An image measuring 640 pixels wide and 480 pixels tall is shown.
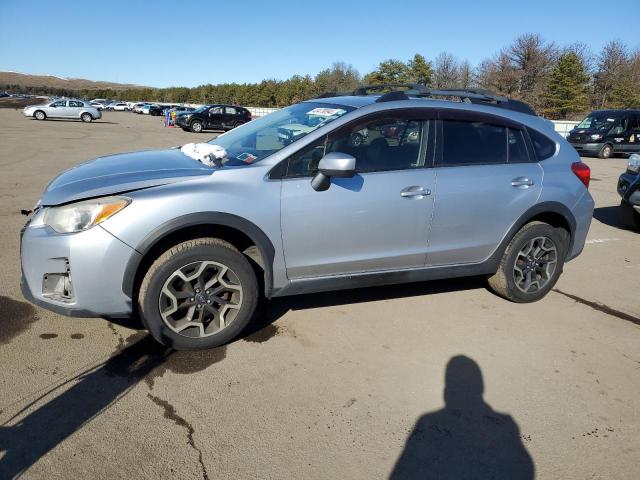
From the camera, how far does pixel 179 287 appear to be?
320 cm

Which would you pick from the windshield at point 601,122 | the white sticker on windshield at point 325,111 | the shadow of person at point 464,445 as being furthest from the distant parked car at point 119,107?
the shadow of person at point 464,445

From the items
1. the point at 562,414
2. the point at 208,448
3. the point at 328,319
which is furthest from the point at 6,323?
the point at 562,414

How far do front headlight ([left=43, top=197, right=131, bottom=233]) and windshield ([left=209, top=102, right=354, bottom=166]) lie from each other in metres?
0.90

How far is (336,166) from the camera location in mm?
3119

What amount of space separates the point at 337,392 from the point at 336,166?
4.77 feet

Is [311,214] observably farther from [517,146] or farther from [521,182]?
[517,146]

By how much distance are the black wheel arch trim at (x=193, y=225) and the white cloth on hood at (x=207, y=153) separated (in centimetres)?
59

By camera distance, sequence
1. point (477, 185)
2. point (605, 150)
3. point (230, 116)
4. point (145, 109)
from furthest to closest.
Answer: point (145, 109) < point (230, 116) < point (605, 150) < point (477, 185)

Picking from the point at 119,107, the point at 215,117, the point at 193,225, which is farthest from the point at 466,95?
the point at 119,107

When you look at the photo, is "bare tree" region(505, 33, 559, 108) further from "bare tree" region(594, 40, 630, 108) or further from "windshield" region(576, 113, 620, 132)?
"windshield" region(576, 113, 620, 132)

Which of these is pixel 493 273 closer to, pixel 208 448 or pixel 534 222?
pixel 534 222

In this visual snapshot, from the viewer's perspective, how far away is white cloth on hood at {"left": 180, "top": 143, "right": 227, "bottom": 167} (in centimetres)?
364

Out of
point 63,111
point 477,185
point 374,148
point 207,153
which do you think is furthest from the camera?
point 63,111

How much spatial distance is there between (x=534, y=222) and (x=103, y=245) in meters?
3.61
